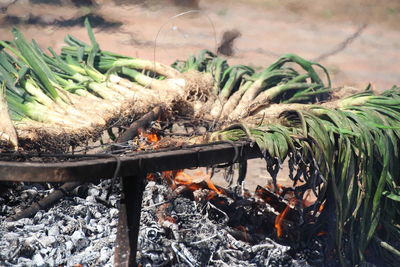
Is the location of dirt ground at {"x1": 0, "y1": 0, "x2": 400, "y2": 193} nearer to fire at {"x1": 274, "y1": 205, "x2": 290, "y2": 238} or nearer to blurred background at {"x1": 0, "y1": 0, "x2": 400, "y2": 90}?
blurred background at {"x1": 0, "y1": 0, "x2": 400, "y2": 90}

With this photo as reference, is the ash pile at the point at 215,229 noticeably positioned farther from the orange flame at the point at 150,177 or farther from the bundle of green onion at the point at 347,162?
the bundle of green onion at the point at 347,162

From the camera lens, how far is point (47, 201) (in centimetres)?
387

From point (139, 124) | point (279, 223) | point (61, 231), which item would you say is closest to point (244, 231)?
point (279, 223)

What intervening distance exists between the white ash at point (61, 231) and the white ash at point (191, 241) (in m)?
0.22

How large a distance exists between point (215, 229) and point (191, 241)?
0.24m

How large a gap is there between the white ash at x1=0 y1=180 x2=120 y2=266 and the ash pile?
0.73 feet

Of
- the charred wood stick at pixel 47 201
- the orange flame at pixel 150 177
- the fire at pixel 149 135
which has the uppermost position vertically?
the fire at pixel 149 135

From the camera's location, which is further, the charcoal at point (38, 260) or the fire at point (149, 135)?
the fire at point (149, 135)

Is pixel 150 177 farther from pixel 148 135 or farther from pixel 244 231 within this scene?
pixel 244 231

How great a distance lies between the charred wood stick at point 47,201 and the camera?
3771 millimetres

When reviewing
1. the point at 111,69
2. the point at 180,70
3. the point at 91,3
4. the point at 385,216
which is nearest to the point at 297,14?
the point at 91,3

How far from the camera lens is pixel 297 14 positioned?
10016 millimetres

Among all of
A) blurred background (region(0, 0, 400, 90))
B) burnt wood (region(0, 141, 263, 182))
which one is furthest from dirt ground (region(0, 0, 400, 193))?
burnt wood (region(0, 141, 263, 182))

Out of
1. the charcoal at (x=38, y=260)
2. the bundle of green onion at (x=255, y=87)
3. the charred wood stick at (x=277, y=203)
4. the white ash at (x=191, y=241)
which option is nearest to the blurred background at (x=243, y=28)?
the bundle of green onion at (x=255, y=87)
